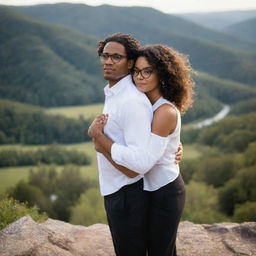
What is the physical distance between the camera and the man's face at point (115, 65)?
3.21 meters

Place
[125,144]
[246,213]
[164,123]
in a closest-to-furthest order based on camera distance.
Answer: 1. [164,123]
2. [125,144]
3. [246,213]

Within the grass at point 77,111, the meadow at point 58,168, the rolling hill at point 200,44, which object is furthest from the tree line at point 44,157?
the rolling hill at point 200,44

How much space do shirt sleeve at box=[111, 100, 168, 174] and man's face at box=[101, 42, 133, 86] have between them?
457mm

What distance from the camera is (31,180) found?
1666 inches

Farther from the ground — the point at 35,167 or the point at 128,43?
the point at 128,43

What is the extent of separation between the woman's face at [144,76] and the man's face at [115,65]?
0.44 feet

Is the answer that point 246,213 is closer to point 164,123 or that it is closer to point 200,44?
point 164,123

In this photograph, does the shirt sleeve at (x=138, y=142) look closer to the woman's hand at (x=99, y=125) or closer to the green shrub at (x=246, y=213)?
the woman's hand at (x=99, y=125)

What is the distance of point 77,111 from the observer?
322 ft

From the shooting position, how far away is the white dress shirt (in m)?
2.85

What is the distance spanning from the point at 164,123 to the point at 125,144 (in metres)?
0.38

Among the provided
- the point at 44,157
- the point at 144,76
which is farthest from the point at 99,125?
the point at 44,157

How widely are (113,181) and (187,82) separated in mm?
1133

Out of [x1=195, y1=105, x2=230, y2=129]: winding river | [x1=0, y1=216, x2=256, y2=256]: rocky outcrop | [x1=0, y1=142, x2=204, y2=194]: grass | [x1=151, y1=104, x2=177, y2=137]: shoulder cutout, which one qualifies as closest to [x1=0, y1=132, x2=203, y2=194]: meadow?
[x1=0, y1=142, x2=204, y2=194]: grass
